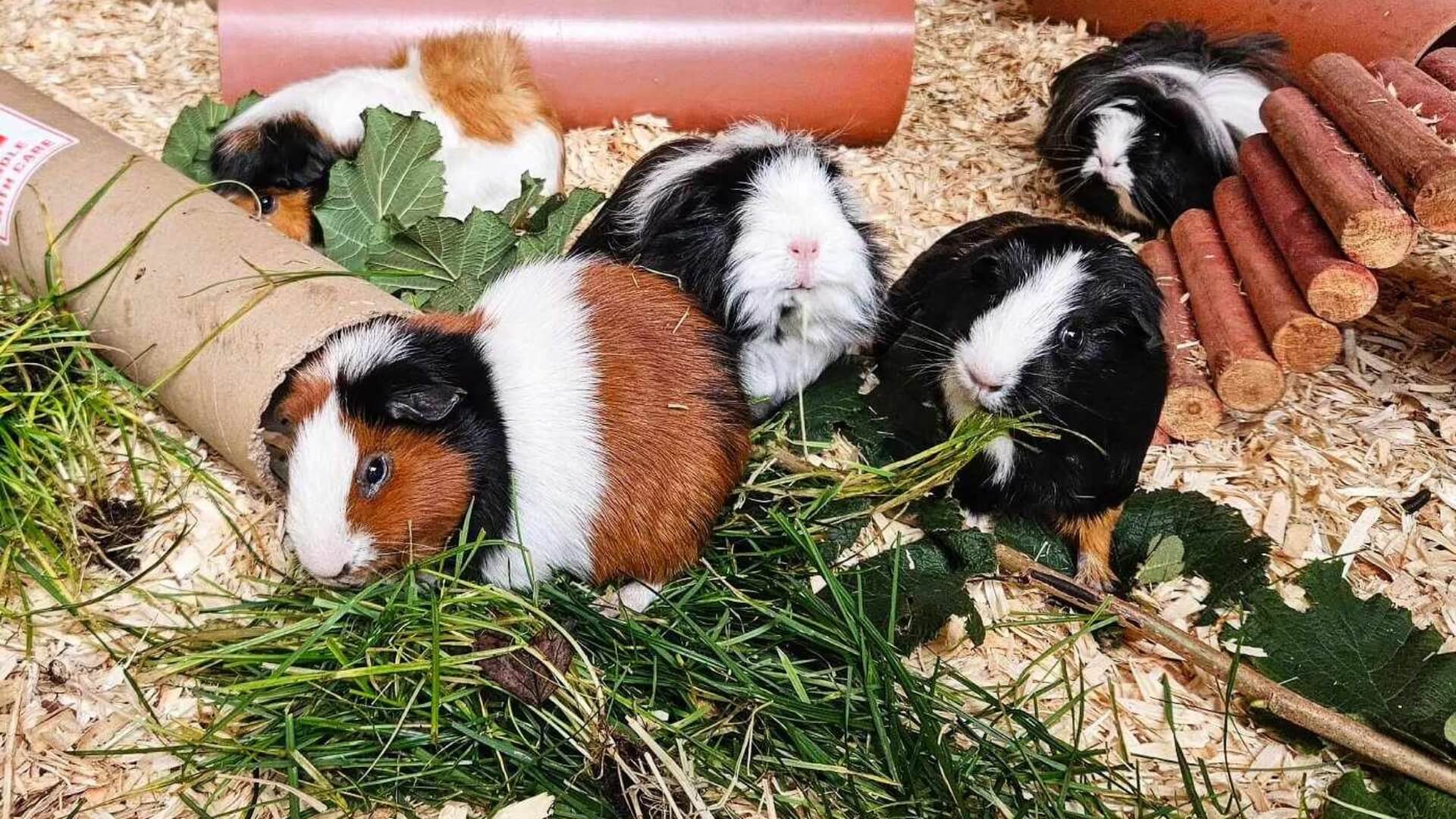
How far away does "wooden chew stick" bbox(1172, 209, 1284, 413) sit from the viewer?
203 cm

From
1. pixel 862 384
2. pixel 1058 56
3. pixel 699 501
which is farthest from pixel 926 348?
pixel 1058 56

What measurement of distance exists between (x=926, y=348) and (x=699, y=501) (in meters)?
0.57

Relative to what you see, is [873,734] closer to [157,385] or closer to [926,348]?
[926,348]

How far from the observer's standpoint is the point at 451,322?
1669 mm

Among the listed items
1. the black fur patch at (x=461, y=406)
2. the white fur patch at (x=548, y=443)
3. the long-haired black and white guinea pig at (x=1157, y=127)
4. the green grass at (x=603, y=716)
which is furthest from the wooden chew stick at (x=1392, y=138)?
the black fur patch at (x=461, y=406)

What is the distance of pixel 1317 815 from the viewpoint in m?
1.51

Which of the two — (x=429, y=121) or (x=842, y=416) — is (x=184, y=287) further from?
(x=842, y=416)

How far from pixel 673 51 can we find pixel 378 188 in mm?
1131

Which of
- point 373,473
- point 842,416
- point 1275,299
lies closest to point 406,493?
point 373,473

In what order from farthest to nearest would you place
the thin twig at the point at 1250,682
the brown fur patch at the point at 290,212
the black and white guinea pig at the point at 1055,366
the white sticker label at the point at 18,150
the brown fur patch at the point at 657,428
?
the brown fur patch at the point at 290,212
the white sticker label at the point at 18,150
the black and white guinea pig at the point at 1055,366
the brown fur patch at the point at 657,428
the thin twig at the point at 1250,682

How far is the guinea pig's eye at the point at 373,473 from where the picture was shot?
1398 mm

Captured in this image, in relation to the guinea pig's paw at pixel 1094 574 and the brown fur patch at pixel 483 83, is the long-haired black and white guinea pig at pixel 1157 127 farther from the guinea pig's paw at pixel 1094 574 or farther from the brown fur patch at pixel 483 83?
the brown fur patch at pixel 483 83

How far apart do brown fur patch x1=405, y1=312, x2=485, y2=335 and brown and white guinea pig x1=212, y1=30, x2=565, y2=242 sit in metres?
0.70

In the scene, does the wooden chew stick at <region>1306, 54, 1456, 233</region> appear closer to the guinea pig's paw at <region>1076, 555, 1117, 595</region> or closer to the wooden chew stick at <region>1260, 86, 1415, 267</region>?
the wooden chew stick at <region>1260, 86, 1415, 267</region>
